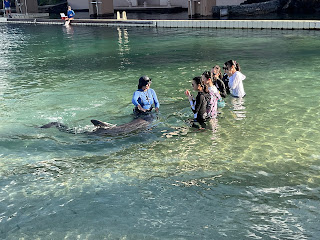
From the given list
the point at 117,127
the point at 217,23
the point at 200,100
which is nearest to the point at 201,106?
the point at 200,100

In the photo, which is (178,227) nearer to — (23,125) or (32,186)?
(32,186)

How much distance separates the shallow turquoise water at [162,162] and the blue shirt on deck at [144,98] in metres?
0.44

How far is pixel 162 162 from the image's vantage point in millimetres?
6129

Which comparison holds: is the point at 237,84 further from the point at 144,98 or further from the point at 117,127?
the point at 117,127

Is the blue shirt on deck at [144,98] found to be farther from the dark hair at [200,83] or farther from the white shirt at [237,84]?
the white shirt at [237,84]

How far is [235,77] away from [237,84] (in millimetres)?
259

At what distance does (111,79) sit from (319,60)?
762 cm

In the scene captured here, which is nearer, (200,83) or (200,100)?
(200,83)

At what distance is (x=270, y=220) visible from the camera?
450 cm

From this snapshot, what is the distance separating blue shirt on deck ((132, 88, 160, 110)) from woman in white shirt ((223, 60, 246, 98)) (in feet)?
7.08

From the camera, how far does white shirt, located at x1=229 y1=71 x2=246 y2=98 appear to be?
29.6 feet

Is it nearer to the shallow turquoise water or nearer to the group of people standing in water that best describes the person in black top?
the group of people standing in water

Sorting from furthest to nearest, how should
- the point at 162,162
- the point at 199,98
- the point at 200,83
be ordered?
the point at 199,98 < the point at 200,83 < the point at 162,162

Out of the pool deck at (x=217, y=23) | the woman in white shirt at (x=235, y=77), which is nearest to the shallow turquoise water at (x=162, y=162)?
the woman in white shirt at (x=235, y=77)
